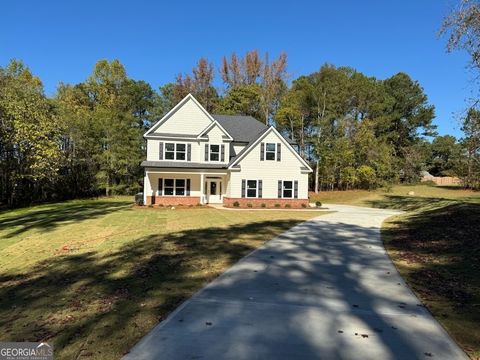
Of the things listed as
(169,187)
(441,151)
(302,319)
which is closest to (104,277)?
(302,319)

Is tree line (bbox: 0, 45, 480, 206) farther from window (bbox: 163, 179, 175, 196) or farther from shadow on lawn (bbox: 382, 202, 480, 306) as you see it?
shadow on lawn (bbox: 382, 202, 480, 306)

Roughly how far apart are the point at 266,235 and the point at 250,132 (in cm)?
1991

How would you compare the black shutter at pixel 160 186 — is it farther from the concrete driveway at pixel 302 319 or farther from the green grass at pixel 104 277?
the concrete driveway at pixel 302 319

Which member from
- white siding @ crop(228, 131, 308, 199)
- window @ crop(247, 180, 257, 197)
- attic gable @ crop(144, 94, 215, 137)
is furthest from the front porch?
attic gable @ crop(144, 94, 215, 137)

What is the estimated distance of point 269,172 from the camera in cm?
2856

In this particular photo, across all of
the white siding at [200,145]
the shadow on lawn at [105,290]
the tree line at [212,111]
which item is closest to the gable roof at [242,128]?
the white siding at [200,145]

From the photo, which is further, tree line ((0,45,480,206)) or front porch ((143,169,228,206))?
tree line ((0,45,480,206))

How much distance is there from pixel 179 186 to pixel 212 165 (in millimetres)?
3195

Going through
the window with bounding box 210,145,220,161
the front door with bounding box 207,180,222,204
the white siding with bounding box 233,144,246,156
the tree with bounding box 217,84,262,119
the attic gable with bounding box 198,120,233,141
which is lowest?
the front door with bounding box 207,180,222,204

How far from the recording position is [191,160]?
29.2 meters

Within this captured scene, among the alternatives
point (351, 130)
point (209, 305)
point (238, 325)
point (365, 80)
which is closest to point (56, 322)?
point (209, 305)

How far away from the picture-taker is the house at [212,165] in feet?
92.4

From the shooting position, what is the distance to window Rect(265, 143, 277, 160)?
2850 centimetres

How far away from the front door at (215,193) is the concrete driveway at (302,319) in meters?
22.2
